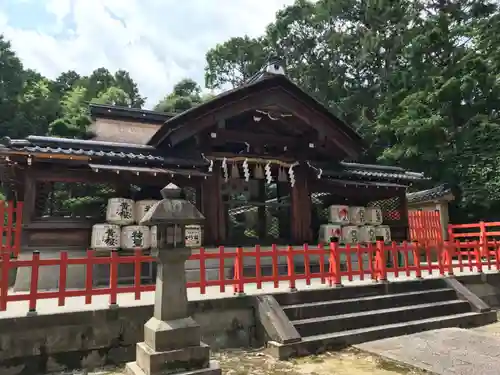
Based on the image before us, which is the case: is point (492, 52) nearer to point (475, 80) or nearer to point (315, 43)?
point (475, 80)

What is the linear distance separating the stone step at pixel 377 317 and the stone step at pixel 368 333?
11 cm

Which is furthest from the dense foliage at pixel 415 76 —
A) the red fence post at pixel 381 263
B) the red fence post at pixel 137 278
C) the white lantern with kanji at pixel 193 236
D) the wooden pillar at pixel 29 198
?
the wooden pillar at pixel 29 198

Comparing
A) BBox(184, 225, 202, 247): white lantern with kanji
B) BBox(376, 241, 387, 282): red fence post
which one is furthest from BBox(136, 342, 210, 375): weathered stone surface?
BBox(376, 241, 387, 282): red fence post

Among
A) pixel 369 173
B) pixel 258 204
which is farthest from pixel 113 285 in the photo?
pixel 369 173

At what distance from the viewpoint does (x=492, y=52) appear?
23688mm

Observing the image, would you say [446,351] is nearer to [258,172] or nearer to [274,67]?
[258,172]

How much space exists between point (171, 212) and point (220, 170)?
264 inches

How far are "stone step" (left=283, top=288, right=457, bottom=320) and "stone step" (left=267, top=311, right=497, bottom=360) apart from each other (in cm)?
55

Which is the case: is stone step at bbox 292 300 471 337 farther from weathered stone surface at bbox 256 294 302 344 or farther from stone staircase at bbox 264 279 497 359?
weathered stone surface at bbox 256 294 302 344

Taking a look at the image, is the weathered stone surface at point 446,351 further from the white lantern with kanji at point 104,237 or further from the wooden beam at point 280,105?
the wooden beam at point 280,105

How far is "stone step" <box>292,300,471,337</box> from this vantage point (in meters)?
7.60

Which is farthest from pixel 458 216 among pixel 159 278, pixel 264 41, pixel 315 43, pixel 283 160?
pixel 264 41

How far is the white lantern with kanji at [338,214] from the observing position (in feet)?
44.6

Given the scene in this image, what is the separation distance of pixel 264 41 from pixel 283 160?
38.3 meters
